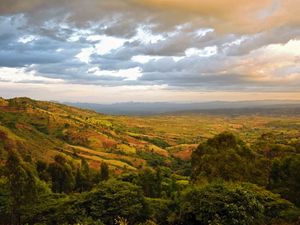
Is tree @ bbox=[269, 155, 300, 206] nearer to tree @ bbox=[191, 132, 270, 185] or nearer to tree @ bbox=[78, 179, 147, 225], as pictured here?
tree @ bbox=[191, 132, 270, 185]

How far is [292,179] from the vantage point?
52.8 m

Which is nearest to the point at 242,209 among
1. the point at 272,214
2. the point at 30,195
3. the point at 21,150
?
the point at 272,214

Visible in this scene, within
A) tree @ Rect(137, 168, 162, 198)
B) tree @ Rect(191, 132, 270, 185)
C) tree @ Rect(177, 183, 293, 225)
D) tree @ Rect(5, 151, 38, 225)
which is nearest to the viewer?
tree @ Rect(177, 183, 293, 225)

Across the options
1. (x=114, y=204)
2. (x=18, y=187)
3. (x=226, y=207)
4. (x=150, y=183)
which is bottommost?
(x=150, y=183)

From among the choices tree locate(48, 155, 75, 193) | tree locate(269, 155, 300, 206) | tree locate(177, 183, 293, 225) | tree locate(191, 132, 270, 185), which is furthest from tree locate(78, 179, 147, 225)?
tree locate(48, 155, 75, 193)

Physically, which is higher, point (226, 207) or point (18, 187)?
point (226, 207)

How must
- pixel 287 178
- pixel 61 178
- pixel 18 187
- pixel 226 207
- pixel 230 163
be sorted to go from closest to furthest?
pixel 226 207 → pixel 18 187 → pixel 230 163 → pixel 287 178 → pixel 61 178

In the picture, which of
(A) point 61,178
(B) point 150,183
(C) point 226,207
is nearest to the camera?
(C) point 226,207

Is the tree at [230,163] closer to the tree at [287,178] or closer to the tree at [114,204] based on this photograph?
the tree at [287,178]

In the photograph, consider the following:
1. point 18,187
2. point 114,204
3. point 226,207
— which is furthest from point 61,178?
point 226,207

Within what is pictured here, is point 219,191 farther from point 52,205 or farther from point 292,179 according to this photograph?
point 52,205

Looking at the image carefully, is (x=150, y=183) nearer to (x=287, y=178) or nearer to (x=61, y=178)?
(x=287, y=178)

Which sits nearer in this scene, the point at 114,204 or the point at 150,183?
the point at 114,204

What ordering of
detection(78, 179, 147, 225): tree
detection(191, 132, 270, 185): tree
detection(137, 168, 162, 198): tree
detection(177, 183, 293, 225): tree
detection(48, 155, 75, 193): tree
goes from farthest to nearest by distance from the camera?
detection(48, 155, 75, 193): tree
detection(137, 168, 162, 198): tree
detection(191, 132, 270, 185): tree
detection(78, 179, 147, 225): tree
detection(177, 183, 293, 225): tree
